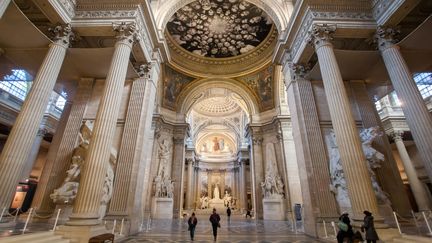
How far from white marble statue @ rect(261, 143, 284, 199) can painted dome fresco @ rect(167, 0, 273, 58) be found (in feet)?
32.4

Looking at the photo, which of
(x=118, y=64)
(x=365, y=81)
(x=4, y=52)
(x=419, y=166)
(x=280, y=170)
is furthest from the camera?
(x=419, y=166)

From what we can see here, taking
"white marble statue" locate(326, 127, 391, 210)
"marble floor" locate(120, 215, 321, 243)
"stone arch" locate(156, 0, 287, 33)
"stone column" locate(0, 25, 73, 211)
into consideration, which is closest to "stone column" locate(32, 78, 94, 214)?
"stone column" locate(0, 25, 73, 211)

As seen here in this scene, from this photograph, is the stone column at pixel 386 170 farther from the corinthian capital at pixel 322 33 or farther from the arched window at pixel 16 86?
the arched window at pixel 16 86

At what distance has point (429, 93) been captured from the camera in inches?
583

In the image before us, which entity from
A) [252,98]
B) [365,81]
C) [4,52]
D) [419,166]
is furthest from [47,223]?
[419,166]

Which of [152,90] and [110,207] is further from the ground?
[152,90]

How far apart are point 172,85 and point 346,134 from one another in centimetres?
1581

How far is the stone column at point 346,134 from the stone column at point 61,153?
9684 millimetres

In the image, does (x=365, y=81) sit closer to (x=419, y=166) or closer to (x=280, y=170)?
(x=280, y=170)

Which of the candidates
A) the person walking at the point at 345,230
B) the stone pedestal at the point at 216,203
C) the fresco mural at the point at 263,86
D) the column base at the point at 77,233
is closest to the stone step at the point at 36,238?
the column base at the point at 77,233

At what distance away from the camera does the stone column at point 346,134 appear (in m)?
5.45

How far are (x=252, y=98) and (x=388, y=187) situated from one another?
13607 millimetres

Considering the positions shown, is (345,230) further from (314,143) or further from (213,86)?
(213,86)

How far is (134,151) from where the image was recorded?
7.87 metres
